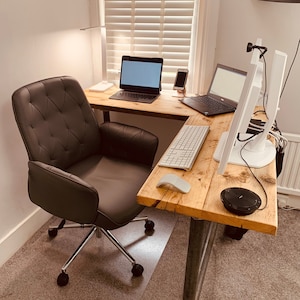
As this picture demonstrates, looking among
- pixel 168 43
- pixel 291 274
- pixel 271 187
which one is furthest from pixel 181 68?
pixel 291 274

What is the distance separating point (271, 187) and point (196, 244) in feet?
1.12

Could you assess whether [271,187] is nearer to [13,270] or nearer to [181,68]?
[181,68]

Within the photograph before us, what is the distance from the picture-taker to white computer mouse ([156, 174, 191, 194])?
1.07 meters

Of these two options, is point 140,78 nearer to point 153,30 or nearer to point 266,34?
point 153,30

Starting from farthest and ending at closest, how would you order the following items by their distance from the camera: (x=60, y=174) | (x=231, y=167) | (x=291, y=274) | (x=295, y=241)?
(x=295, y=241) → (x=291, y=274) → (x=60, y=174) → (x=231, y=167)

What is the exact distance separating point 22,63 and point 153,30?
3.12 feet

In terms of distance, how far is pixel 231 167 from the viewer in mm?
1248

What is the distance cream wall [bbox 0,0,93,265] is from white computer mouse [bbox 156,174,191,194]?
1.05m

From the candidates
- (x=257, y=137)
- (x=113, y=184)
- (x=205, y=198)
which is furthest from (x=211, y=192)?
(x=113, y=184)

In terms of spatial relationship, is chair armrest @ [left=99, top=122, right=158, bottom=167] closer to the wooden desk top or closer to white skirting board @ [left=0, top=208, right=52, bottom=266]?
the wooden desk top

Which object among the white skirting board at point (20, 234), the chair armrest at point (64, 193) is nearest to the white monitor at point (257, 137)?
the chair armrest at point (64, 193)

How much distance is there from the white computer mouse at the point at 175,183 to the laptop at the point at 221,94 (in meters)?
0.78

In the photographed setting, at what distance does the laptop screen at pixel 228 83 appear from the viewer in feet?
6.21

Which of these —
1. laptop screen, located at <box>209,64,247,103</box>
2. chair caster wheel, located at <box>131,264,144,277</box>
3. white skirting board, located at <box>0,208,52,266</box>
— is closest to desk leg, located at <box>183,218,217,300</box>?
chair caster wheel, located at <box>131,264,144,277</box>
